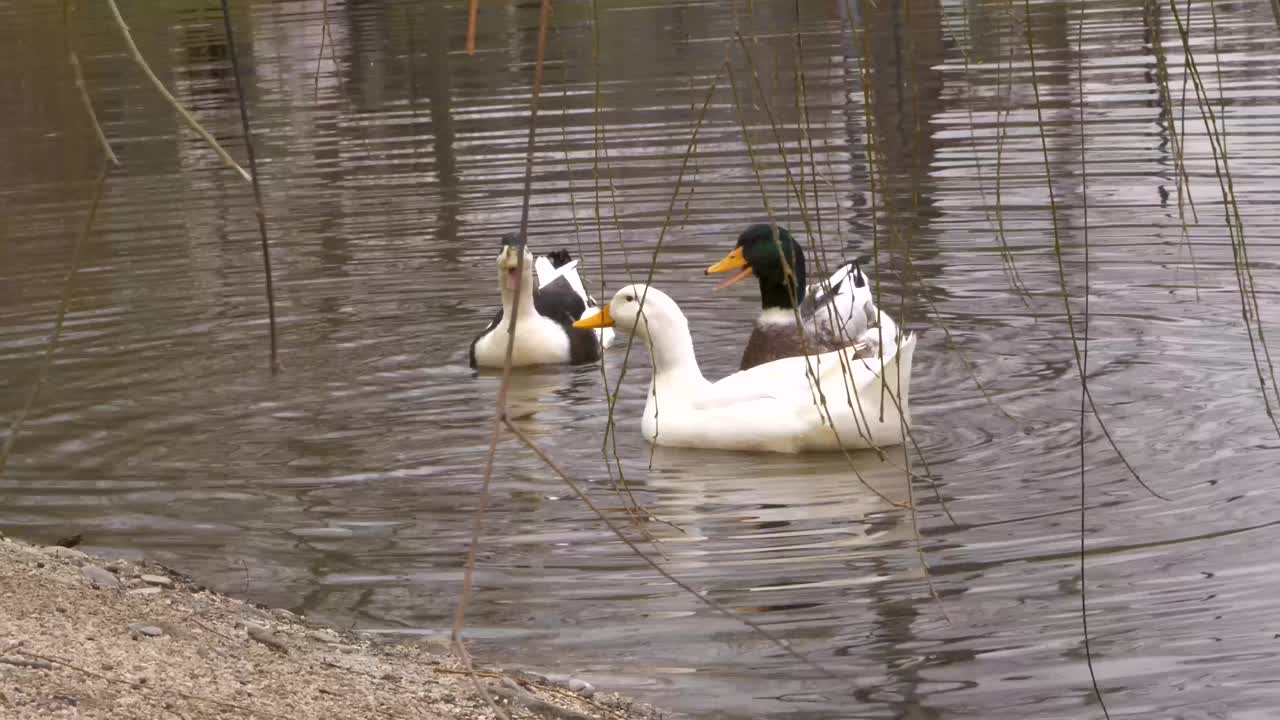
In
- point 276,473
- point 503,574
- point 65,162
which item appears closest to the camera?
point 503,574

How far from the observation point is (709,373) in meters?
9.14

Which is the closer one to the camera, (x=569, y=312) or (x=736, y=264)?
(x=736, y=264)

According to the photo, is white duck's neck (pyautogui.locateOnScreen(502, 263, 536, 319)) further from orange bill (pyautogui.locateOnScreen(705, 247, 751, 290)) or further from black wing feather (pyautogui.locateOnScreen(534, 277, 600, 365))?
orange bill (pyautogui.locateOnScreen(705, 247, 751, 290))

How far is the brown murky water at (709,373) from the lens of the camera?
518 centimetres

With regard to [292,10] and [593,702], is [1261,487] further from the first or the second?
[292,10]

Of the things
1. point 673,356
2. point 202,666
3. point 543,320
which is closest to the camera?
point 202,666

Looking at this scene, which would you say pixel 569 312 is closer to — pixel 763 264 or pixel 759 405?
pixel 763 264

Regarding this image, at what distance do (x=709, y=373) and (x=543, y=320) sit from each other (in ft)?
4.52

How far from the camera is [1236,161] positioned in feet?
41.4

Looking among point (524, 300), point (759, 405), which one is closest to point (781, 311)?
point (759, 405)

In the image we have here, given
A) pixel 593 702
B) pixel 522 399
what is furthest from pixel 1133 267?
pixel 593 702

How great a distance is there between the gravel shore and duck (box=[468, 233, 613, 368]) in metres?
3.50

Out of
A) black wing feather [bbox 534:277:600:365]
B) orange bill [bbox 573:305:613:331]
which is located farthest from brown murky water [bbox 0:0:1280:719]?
orange bill [bbox 573:305:613:331]

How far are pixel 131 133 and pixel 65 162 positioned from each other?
873mm
